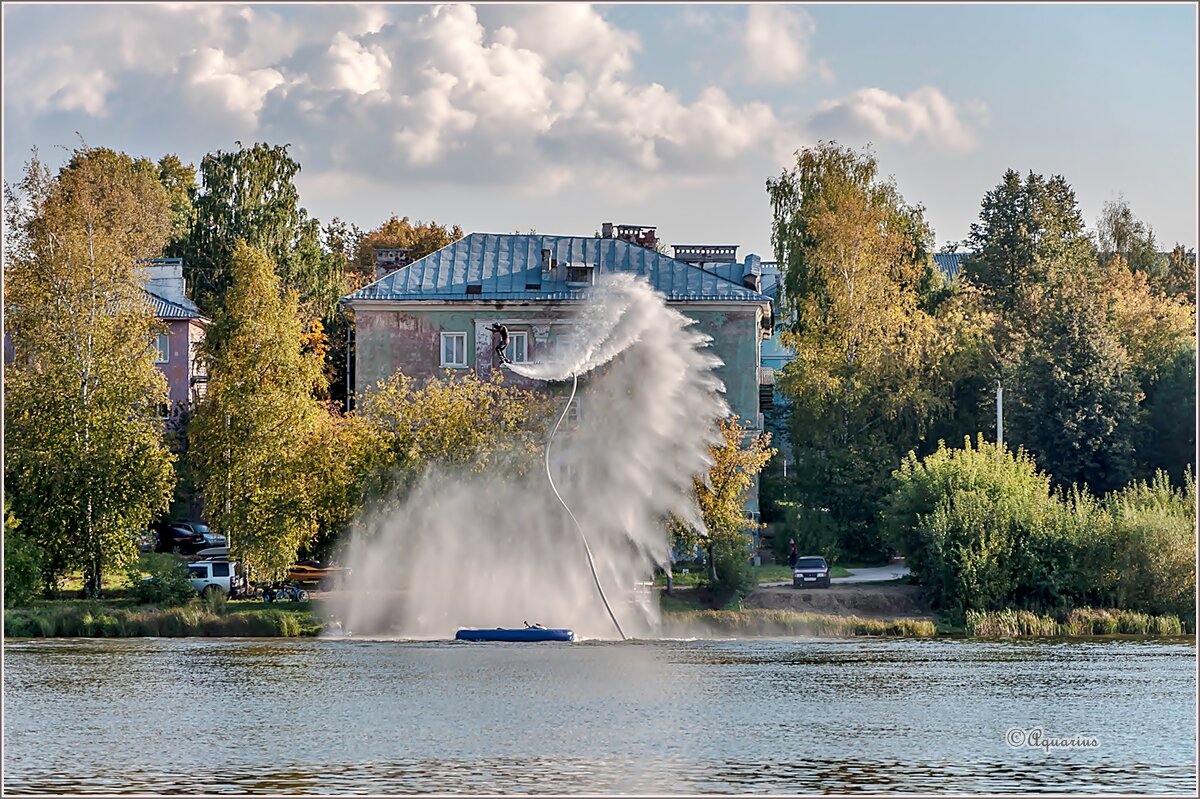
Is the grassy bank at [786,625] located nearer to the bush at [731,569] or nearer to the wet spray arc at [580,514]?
the wet spray arc at [580,514]

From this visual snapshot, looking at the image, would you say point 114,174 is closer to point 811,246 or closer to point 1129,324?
point 811,246

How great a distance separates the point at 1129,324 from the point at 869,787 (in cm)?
4965

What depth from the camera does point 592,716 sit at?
36.1 metres

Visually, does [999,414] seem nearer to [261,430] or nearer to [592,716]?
[261,430]

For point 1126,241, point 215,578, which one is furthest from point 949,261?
point 215,578

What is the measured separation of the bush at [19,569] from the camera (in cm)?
5491

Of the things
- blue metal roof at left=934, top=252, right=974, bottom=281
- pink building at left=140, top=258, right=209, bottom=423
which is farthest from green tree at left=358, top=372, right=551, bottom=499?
blue metal roof at left=934, top=252, right=974, bottom=281

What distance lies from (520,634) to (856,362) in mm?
24375

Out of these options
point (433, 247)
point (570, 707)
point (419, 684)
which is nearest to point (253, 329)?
point (419, 684)

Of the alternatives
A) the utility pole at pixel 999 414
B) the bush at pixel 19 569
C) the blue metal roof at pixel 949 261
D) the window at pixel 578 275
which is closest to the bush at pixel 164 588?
the bush at pixel 19 569

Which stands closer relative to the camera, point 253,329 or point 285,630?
point 285,630

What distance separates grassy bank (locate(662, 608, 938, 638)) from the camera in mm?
54812

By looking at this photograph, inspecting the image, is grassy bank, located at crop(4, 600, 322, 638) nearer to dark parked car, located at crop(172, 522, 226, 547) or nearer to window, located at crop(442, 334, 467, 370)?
dark parked car, located at crop(172, 522, 226, 547)

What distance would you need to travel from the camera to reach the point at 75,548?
58.3 metres
